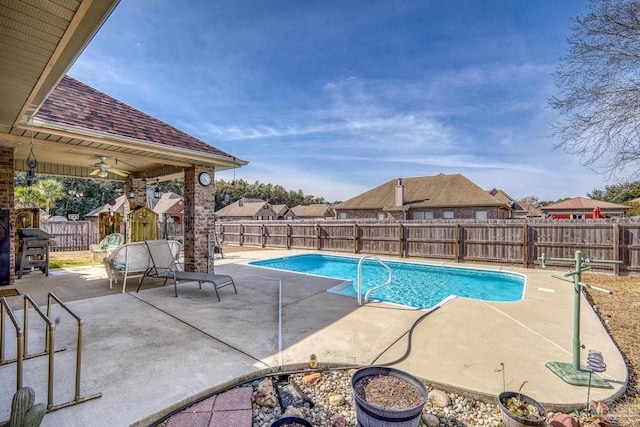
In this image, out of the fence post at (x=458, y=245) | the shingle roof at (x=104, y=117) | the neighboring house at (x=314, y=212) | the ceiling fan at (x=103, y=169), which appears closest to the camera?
the shingle roof at (x=104, y=117)

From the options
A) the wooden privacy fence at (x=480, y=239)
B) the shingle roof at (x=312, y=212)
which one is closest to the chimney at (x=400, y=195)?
the wooden privacy fence at (x=480, y=239)

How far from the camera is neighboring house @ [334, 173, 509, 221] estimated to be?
67.4 ft

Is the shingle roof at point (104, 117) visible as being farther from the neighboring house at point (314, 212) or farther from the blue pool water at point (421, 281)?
the neighboring house at point (314, 212)

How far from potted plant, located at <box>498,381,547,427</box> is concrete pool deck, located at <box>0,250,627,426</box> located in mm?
261

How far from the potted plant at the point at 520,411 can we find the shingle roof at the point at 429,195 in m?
20.0

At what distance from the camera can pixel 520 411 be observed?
2301 mm

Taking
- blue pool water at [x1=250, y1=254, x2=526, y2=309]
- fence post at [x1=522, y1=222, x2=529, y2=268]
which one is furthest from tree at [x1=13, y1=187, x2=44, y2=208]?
fence post at [x1=522, y1=222, x2=529, y2=268]

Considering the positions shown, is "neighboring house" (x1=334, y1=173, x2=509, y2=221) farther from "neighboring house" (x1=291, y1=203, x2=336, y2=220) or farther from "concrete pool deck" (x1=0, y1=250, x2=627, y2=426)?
"neighboring house" (x1=291, y1=203, x2=336, y2=220)

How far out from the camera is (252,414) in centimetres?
239

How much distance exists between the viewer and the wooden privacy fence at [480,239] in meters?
9.26

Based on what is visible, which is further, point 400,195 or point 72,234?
point 400,195

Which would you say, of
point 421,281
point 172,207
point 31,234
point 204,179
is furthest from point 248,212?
point 204,179

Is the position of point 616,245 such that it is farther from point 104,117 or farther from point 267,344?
point 104,117

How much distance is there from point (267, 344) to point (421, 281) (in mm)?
7500
